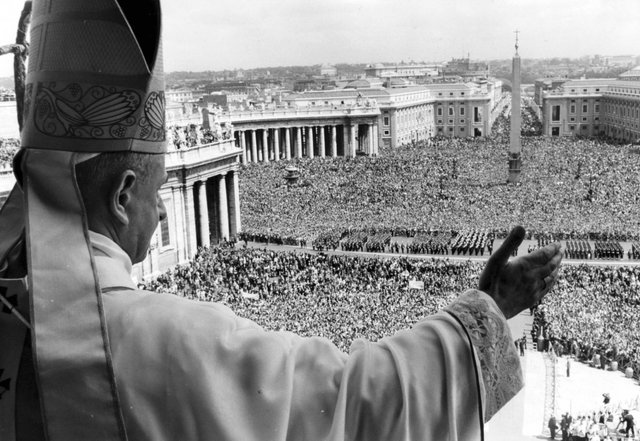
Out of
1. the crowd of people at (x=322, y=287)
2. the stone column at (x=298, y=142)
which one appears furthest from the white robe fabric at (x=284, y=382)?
the stone column at (x=298, y=142)

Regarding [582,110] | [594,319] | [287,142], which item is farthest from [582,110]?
[594,319]

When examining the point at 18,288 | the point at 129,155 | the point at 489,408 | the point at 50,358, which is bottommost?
the point at 489,408

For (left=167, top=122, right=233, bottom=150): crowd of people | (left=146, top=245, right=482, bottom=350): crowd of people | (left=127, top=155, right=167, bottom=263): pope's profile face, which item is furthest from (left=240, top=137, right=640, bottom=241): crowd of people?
(left=127, top=155, right=167, bottom=263): pope's profile face

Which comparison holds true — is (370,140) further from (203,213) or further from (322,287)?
(322,287)

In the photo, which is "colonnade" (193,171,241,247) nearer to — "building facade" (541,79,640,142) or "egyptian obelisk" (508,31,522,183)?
"egyptian obelisk" (508,31,522,183)

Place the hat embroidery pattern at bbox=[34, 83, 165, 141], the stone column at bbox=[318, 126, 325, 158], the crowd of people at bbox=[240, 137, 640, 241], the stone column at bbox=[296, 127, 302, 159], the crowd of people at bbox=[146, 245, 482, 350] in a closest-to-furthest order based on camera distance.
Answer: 1. the hat embroidery pattern at bbox=[34, 83, 165, 141]
2. the crowd of people at bbox=[146, 245, 482, 350]
3. the crowd of people at bbox=[240, 137, 640, 241]
4. the stone column at bbox=[296, 127, 302, 159]
5. the stone column at bbox=[318, 126, 325, 158]

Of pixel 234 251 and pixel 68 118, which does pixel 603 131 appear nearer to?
pixel 234 251

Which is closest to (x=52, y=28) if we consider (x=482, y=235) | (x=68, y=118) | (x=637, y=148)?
(x=68, y=118)

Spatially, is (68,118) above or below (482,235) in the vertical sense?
above
